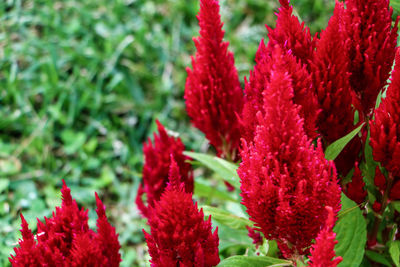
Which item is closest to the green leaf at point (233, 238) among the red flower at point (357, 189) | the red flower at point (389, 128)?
the red flower at point (357, 189)

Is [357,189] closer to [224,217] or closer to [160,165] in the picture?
[224,217]

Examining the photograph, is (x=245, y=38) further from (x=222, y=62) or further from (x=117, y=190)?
(x=222, y=62)

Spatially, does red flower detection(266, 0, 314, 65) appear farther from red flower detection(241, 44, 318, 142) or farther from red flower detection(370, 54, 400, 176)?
red flower detection(370, 54, 400, 176)

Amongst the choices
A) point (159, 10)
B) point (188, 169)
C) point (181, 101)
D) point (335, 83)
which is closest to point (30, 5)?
point (159, 10)

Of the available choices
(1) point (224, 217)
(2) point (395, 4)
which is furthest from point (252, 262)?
(2) point (395, 4)

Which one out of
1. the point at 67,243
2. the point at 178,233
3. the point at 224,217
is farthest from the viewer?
the point at 224,217
